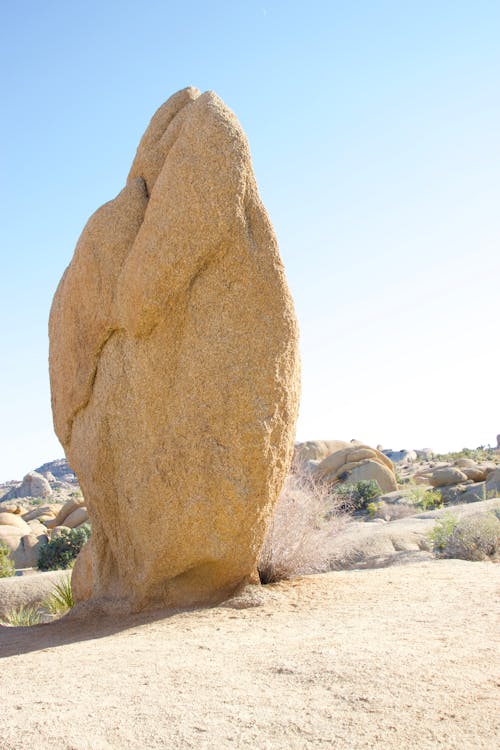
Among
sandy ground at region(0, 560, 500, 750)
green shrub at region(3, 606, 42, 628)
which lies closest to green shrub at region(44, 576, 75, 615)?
green shrub at region(3, 606, 42, 628)

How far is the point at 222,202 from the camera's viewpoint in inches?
229

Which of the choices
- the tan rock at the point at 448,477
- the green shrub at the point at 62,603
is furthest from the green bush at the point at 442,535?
the tan rock at the point at 448,477

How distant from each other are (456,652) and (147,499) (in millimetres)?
3036

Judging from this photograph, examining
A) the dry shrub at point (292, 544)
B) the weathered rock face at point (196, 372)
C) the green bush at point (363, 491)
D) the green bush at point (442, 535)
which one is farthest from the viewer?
the green bush at point (363, 491)

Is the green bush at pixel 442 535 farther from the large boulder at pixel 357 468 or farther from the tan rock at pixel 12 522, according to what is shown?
the tan rock at pixel 12 522

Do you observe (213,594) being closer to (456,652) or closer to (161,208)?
(456,652)

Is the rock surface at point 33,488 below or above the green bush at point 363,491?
above

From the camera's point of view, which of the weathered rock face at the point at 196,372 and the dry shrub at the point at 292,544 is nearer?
the weathered rock face at the point at 196,372

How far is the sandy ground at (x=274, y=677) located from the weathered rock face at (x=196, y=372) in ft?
1.92

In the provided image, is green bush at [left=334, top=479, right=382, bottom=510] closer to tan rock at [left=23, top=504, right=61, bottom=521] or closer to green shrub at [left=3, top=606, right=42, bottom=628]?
tan rock at [left=23, top=504, right=61, bottom=521]

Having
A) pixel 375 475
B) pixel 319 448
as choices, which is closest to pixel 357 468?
pixel 375 475

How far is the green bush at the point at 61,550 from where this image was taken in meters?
16.9

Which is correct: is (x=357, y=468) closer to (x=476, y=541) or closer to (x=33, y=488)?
(x=476, y=541)

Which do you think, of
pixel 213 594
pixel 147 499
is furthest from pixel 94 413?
pixel 213 594
